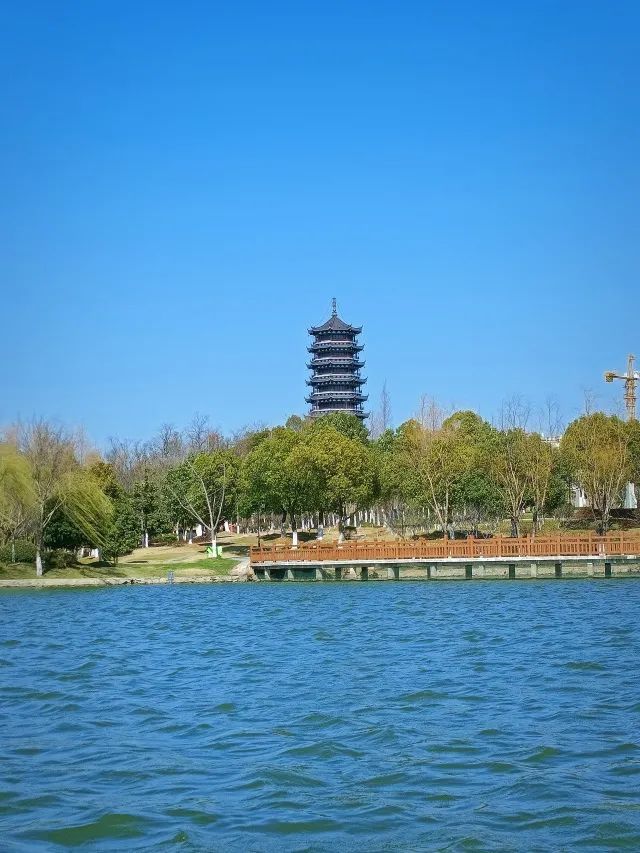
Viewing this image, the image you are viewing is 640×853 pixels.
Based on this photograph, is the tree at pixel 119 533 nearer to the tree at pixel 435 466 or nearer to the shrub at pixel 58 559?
the shrub at pixel 58 559

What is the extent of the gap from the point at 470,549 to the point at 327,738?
3213cm

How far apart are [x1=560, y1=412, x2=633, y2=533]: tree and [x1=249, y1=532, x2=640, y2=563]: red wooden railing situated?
11.1m

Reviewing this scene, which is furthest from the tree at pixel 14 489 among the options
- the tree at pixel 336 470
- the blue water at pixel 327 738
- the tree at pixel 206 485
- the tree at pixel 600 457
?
the tree at pixel 600 457

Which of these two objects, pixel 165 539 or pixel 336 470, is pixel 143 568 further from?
pixel 165 539

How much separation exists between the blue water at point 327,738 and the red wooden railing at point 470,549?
57.0 feet

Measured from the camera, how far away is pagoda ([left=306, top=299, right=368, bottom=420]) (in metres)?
100

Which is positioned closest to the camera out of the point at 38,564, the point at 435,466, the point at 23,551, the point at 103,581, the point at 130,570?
the point at 38,564

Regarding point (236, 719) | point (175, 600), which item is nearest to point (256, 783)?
point (236, 719)

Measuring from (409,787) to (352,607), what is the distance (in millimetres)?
22459

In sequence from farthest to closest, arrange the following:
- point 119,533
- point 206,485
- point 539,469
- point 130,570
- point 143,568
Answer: point 206,485 < point 539,469 < point 119,533 < point 143,568 < point 130,570

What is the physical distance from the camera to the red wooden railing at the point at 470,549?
42.5 m

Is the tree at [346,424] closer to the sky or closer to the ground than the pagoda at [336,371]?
closer to the ground

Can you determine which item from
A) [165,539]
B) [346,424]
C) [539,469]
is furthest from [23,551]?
[346,424]

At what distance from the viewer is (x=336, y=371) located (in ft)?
332
